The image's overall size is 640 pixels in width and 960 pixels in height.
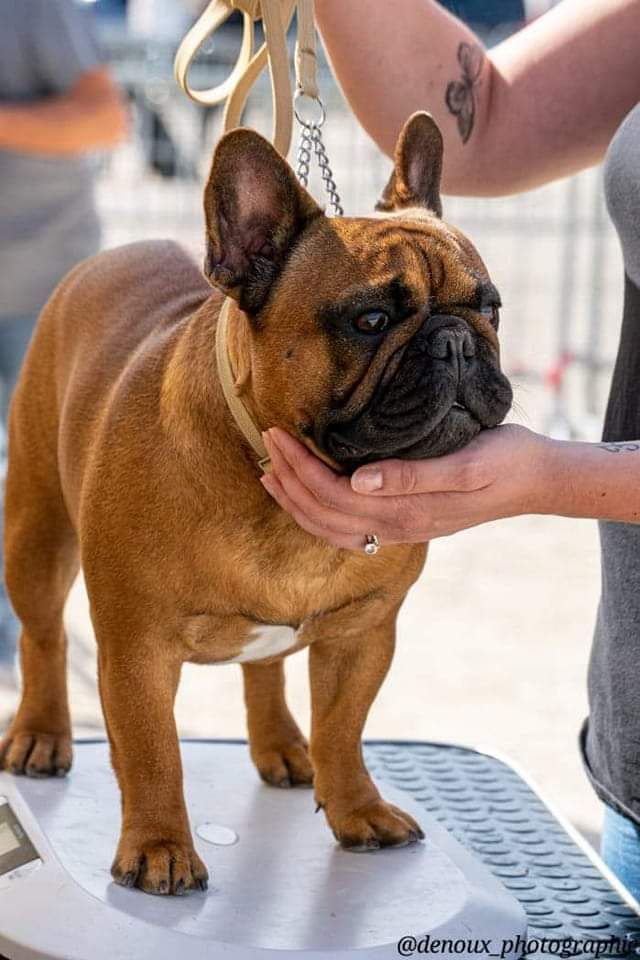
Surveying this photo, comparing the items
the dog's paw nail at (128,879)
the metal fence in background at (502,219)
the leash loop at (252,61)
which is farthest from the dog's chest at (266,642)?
the metal fence in background at (502,219)

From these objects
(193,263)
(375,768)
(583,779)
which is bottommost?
(583,779)

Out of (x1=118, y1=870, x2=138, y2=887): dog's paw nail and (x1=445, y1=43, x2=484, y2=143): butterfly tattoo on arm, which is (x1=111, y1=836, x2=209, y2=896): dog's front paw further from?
(x1=445, y1=43, x2=484, y2=143): butterfly tattoo on arm

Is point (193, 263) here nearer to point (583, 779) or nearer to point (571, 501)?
point (571, 501)

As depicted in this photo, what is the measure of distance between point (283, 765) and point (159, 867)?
1.24 feet

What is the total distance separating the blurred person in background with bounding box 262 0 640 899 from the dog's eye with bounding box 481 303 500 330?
116mm

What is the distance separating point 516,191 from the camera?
1.93 metres

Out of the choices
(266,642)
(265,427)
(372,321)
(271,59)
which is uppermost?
(271,59)

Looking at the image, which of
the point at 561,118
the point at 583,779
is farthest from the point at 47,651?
the point at 583,779

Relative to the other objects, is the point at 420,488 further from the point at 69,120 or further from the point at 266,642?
the point at 69,120

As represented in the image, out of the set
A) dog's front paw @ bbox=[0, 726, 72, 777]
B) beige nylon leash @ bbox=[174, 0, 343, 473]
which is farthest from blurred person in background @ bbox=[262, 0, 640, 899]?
dog's front paw @ bbox=[0, 726, 72, 777]

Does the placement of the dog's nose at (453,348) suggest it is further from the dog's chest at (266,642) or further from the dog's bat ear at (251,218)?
the dog's chest at (266,642)

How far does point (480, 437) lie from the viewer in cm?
136

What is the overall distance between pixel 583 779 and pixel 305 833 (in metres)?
1.51

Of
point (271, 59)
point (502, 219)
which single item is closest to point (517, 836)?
point (271, 59)
